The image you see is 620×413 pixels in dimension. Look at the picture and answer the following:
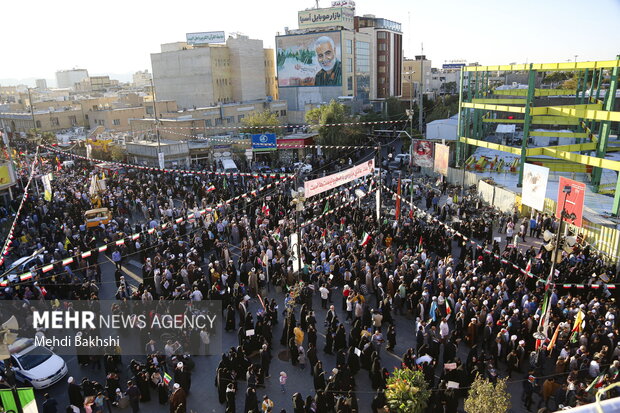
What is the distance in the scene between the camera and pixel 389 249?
1627cm

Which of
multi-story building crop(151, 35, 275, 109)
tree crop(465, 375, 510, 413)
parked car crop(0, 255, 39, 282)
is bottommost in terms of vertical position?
parked car crop(0, 255, 39, 282)

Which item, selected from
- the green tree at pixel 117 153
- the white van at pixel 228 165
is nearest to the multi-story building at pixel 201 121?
the white van at pixel 228 165

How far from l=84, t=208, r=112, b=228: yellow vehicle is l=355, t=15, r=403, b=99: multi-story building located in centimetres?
5346

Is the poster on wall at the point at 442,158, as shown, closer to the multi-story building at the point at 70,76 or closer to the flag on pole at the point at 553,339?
the flag on pole at the point at 553,339

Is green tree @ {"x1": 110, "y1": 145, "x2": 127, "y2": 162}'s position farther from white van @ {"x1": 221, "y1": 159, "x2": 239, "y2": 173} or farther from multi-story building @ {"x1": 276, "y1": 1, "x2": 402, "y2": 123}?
multi-story building @ {"x1": 276, "y1": 1, "x2": 402, "y2": 123}

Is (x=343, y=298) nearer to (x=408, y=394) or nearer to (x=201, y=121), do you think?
(x=408, y=394)

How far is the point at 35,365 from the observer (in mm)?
10914

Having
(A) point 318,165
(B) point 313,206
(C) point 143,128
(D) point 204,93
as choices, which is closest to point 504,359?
(B) point 313,206

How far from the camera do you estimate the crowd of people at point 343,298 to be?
9.97m

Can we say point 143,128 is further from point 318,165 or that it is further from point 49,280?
point 49,280

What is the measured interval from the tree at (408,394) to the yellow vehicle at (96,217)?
656 inches

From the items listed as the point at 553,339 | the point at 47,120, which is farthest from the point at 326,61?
the point at 553,339

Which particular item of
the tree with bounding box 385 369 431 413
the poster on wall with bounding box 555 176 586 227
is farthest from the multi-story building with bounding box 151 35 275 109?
the tree with bounding box 385 369 431 413

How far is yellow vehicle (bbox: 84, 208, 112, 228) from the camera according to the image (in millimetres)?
20719
